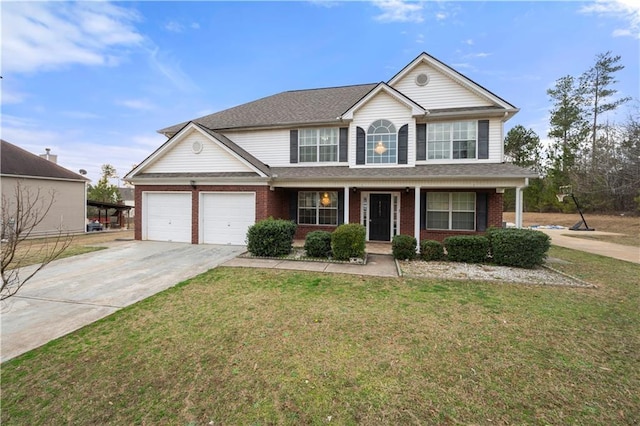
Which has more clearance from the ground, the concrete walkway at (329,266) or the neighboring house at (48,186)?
the neighboring house at (48,186)

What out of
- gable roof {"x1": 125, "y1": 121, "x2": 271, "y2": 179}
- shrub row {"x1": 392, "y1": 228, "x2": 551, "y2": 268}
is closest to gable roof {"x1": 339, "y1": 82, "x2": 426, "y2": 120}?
gable roof {"x1": 125, "y1": 121, "x2": 271, "y2": 179}

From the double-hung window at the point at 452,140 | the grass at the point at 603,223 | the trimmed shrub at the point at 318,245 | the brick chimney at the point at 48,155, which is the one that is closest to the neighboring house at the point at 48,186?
the brick chimney at the point at 48,155

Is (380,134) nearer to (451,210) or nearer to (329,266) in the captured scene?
(451,210)

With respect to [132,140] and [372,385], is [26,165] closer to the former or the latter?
[132,140]

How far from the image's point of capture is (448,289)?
20.2ft

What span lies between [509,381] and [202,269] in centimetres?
741

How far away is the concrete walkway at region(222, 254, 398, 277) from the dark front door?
11.6 ft

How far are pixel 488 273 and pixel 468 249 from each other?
53.2 inches

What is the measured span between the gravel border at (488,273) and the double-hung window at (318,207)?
5.22 metres

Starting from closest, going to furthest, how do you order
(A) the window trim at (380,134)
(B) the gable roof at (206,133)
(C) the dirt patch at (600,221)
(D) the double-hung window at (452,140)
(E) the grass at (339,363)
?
1. (E) the grass at (339,363)
2. (D) the double-hung window at (452,140)
3. (B) the gable roof at (206,133)
4. (A) the window trim at (380,134)
5. (C) the dirt patch at (600,221)

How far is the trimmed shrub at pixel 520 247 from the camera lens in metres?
8.06

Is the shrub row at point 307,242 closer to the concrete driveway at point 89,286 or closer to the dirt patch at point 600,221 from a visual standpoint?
the concrete driveway at point 89,286

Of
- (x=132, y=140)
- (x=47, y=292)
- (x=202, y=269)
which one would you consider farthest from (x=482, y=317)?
(x=132, y=140)

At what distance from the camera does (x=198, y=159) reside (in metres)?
12.1
